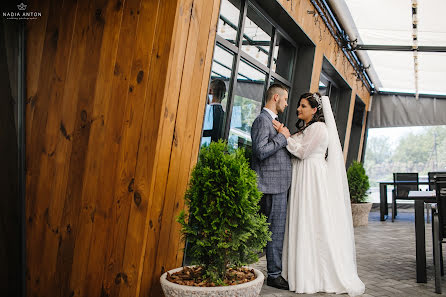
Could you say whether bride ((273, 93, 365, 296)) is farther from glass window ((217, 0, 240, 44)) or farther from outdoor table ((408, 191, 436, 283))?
glass window ((217, 0, 240, 44))

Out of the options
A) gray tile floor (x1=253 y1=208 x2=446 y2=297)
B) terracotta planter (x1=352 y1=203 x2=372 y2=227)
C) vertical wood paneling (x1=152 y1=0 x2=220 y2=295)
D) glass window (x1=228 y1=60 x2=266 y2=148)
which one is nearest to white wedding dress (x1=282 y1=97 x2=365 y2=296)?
gray tile floor (x1=253 y1=208 x2=446 y2=297)

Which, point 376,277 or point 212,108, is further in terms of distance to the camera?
point 376,277

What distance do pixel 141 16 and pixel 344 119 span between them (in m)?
7.17

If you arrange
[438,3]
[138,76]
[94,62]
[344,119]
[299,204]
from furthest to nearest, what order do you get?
[344,119]
[438,3]
[299,204]
[94,62]
[138,76]

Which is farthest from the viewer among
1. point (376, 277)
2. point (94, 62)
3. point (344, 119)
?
point (344, 119)

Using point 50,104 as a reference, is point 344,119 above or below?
above

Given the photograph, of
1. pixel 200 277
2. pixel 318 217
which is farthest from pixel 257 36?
pixel 200 277

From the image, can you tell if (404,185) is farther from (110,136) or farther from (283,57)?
(110,136)

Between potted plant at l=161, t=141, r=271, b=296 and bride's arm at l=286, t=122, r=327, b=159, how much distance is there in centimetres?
118

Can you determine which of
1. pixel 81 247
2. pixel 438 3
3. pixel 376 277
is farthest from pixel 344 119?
pixel 81 247

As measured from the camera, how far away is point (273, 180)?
3809mm

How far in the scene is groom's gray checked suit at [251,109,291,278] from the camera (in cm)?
376

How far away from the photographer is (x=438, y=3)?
558 centimetres

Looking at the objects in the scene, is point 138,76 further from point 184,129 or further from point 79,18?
point 79,18
